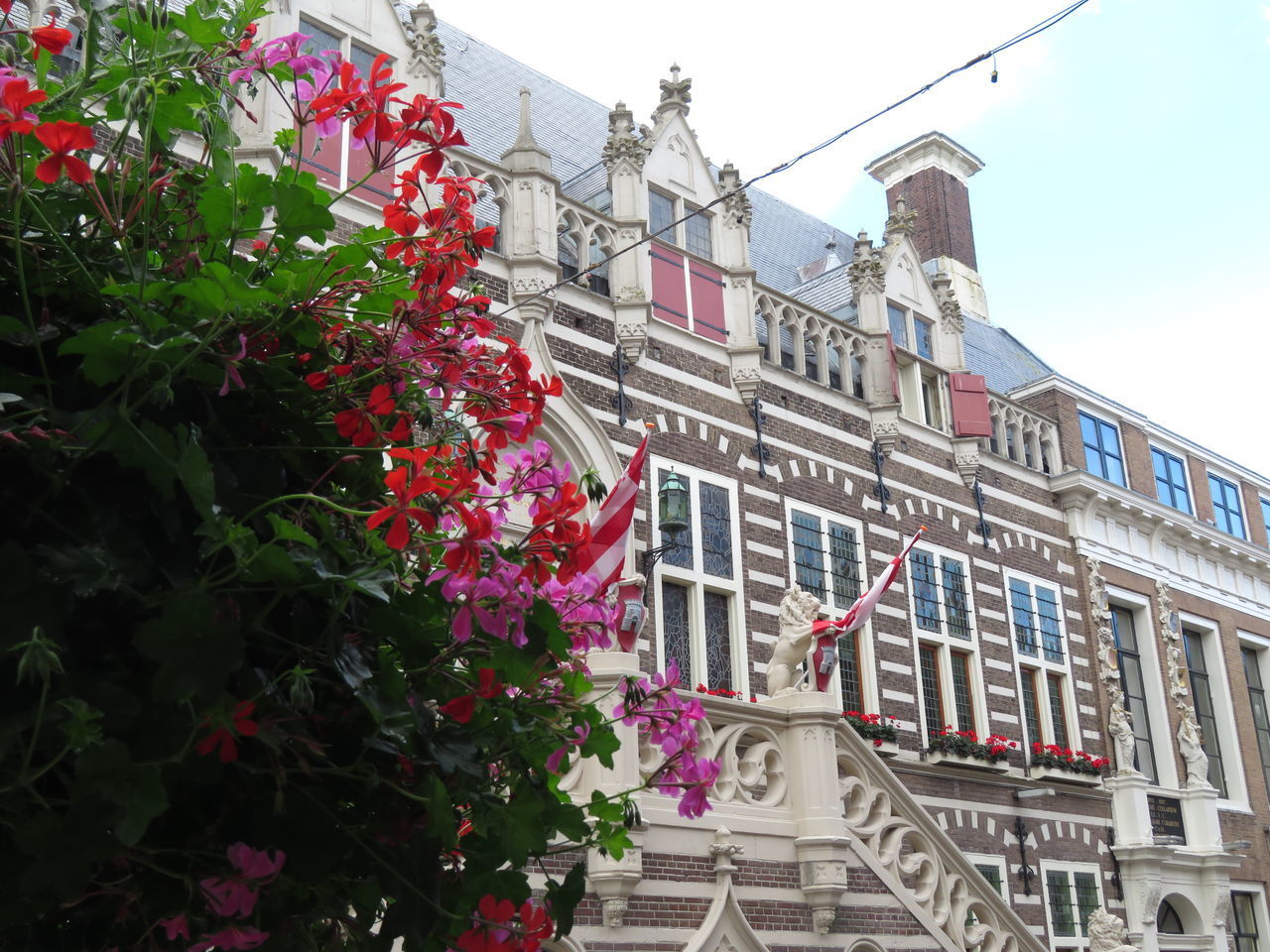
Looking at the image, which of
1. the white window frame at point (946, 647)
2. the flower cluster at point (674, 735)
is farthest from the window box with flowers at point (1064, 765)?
the flower cluster at point (674, 735)

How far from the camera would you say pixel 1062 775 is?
18.6m

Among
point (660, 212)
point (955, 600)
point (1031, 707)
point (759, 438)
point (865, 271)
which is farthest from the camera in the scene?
point (1031, 707)

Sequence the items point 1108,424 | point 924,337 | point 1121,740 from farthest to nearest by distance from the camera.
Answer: point 1108,424 < point 924,337 < point 1121,740

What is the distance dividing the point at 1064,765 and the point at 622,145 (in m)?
11.0

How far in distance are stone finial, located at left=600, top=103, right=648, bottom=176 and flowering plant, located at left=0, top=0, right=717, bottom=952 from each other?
43.5 feet

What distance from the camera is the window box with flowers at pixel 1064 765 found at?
18469mm

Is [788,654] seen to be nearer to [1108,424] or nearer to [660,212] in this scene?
[660,212]

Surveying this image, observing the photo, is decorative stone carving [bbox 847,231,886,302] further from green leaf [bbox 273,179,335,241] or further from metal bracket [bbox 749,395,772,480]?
green leaf [bbox 273,179,335,241]

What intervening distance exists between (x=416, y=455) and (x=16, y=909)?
1061 mm

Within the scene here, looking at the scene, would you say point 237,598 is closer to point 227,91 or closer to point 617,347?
point 227,91

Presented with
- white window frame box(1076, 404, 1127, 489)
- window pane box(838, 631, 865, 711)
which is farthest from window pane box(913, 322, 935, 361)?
window pane box(838, 631, 865, 711)

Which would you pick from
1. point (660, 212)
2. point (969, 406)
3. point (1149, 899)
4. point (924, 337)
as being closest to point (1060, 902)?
point (1149, 899)

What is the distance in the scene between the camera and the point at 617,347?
1512cm

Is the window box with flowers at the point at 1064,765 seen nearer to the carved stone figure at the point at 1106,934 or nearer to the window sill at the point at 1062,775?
the window sill at the point at 1062,775
